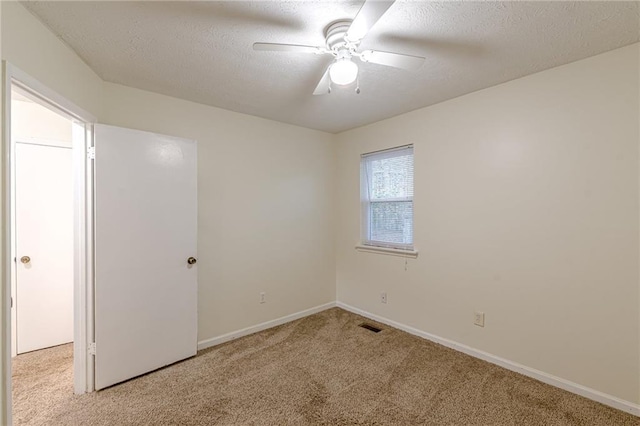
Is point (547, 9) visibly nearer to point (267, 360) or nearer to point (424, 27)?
point (424, 27)

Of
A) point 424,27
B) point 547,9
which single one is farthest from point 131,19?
point 547,9

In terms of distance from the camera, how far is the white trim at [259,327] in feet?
9.28

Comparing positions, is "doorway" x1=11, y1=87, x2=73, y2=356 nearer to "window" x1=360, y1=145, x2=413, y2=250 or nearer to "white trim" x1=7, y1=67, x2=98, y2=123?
"white trim" x1=7, y1=67, x2=98, y2=123

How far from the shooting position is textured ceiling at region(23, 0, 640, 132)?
152cm

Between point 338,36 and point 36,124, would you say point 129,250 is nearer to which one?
point 36,124

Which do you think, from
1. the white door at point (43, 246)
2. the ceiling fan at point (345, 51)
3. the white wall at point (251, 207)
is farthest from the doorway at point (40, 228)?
the ceiling fan at point (345, 51)

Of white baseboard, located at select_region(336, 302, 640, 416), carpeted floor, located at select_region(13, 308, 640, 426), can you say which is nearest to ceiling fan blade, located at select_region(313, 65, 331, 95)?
carpeted floor, located at select_region(13, 308, 640, 426)

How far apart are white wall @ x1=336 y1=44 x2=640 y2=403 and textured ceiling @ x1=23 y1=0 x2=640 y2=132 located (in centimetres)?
27

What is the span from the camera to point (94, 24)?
164cm

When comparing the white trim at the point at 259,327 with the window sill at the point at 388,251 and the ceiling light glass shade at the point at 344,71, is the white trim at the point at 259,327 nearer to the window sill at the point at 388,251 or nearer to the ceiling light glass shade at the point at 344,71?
the window sill at the point at 388,251

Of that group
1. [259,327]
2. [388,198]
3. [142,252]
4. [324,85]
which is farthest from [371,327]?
[324,85]

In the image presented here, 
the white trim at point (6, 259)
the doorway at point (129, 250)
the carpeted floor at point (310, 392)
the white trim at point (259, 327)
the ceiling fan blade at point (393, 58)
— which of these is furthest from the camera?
the white trim at point (259, 327)

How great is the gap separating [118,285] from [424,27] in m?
2.72

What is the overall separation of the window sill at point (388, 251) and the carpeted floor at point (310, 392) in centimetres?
89
